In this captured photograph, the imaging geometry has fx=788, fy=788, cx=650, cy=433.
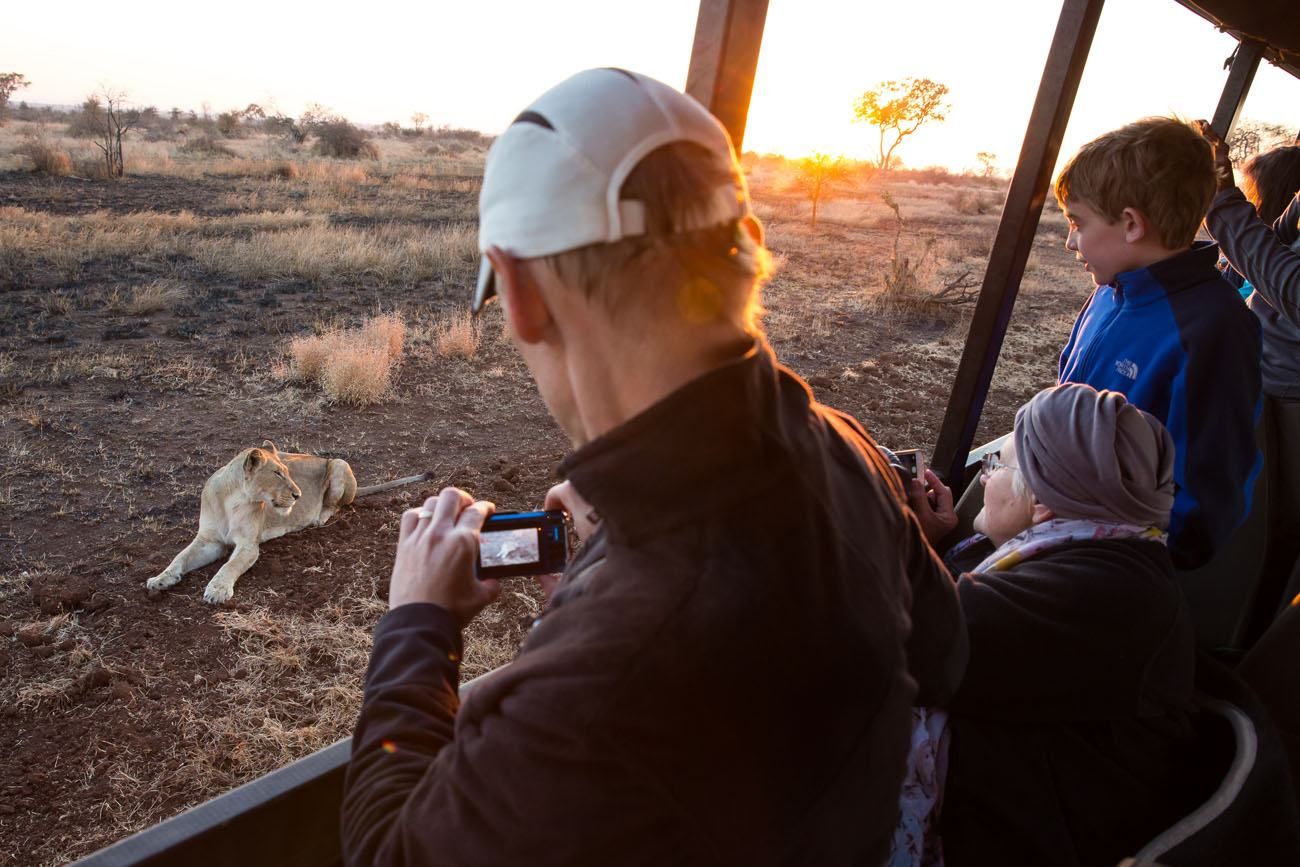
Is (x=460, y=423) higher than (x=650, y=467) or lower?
lower

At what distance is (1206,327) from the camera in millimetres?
1911

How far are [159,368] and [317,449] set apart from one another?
5.72ft

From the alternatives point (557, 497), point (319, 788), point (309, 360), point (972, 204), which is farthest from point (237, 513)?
point (972, 204)

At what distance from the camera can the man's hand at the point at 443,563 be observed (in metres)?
0.99

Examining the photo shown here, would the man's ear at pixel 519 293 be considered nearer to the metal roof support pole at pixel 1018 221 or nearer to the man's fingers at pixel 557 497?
the man's fingers at pixel 557 497

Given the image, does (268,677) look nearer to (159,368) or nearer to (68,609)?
(68,609)

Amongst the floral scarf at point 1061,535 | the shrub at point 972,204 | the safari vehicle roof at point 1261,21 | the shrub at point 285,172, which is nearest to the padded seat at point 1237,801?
the floral scarf at point 1061,535

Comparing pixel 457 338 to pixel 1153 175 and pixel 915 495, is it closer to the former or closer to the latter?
pixel 915 495

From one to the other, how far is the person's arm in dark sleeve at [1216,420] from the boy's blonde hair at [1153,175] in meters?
0.28

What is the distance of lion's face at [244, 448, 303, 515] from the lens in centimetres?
349

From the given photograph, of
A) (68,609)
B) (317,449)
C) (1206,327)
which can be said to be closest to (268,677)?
(68,609)

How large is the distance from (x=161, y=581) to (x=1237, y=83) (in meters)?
5.71

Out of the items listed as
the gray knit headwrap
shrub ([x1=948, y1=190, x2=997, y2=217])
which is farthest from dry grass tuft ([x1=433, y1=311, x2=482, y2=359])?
shrub ([x1=948, y1=190, x2=997, y2=217])

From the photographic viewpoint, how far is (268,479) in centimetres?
352
